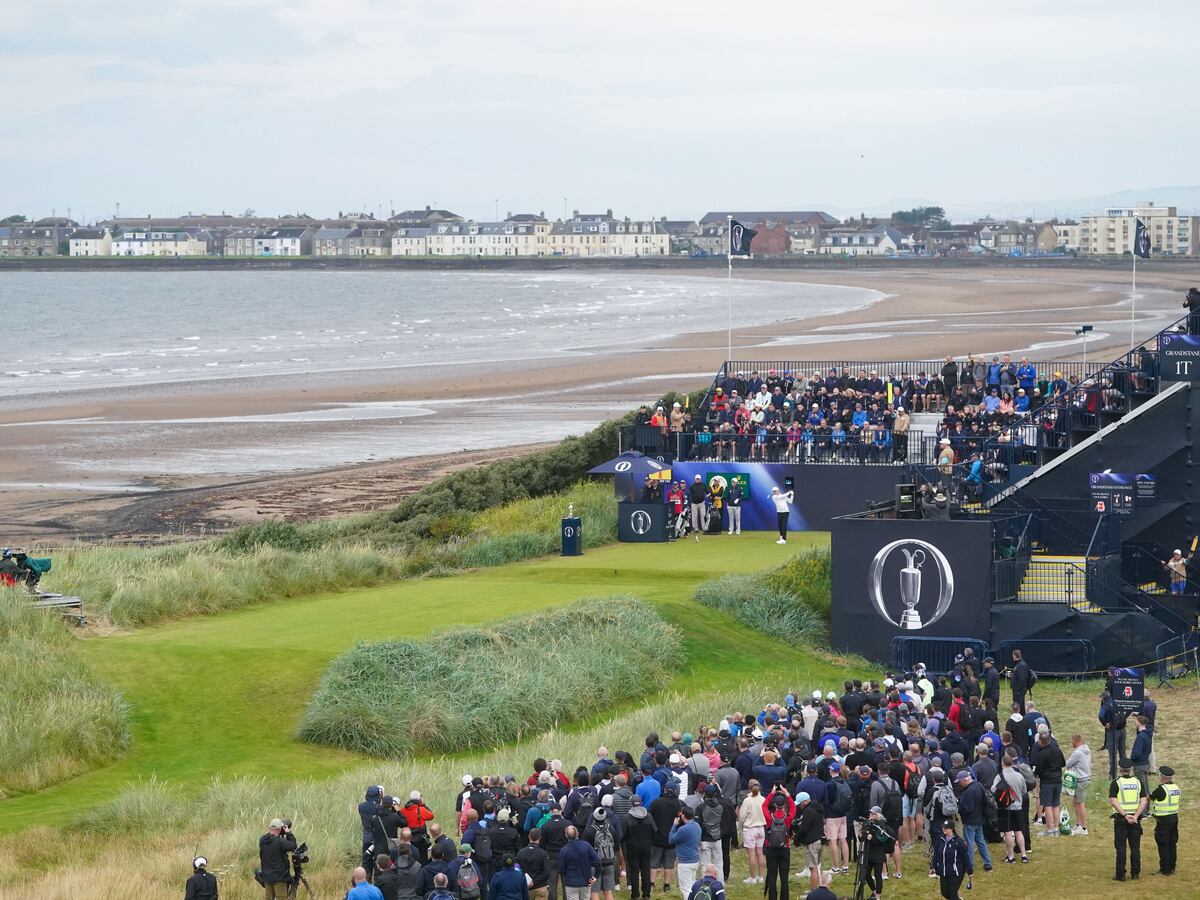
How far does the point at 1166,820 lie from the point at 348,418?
47.0m

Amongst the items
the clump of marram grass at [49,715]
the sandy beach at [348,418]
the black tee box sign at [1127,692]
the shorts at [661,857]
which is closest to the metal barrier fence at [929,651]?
the black tee box sign at [1127,692]

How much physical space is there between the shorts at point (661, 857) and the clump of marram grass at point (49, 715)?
7.74 m

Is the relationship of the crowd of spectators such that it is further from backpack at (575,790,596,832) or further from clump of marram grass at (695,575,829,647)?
clump of marram grass at (695,575,829,647)

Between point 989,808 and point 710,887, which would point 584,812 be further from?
point 989,808

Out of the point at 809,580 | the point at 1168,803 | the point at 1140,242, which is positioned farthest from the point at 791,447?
the point at 1168,803

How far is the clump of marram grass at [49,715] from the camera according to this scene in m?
19.3

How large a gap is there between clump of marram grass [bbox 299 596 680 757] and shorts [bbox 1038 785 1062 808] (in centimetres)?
693

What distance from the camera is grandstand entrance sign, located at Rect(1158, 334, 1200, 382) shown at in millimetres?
28562

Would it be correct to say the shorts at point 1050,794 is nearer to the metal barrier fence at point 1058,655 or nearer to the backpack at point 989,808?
the backpack at point 989,808

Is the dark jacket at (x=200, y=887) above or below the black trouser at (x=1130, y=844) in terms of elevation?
above

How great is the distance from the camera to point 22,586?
79.0ft

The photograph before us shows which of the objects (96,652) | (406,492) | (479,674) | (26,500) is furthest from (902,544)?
(26,500)

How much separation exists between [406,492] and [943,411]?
49.3 ft

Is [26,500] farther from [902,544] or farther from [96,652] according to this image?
[902,544]
